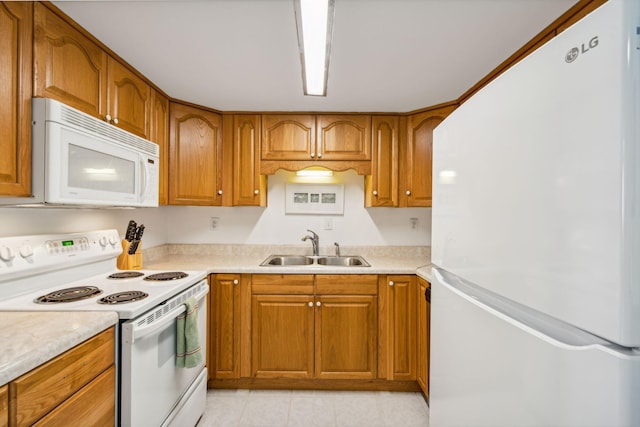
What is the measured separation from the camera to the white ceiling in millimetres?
1193

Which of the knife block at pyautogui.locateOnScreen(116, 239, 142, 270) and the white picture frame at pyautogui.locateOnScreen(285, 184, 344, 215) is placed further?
the white picture frame at pyautogui.locateOnScreen(285, 184, 344, 215)

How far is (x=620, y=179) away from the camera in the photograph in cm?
43

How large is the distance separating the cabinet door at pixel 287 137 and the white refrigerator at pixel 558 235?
5.58ft

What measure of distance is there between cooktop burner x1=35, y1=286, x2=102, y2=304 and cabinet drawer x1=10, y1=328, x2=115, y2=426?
0.30 metres

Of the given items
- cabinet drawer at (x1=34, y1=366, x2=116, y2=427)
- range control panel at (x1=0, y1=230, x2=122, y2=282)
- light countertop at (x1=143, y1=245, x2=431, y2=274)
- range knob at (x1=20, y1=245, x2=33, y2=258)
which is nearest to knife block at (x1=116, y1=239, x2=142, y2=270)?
range control panel at (x1=0, y1=230, x2=122, y2=282)

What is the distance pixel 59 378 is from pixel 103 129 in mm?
1060

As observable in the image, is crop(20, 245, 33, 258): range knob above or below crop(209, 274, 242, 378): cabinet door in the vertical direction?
above

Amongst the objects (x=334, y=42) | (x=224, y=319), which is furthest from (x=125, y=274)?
(x=334, y=42)

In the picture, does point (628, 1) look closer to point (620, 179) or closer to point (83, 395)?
point (620, 179)

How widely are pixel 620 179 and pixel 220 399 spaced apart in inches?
92.3

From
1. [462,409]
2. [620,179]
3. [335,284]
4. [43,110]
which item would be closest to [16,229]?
[43,110]

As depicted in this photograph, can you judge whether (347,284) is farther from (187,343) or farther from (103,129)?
(103,129)

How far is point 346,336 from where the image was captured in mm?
2113

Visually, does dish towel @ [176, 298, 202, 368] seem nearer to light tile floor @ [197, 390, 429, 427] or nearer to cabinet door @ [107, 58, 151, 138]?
light tile floor @ [197, 390, 429, 427]
